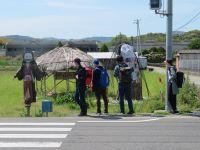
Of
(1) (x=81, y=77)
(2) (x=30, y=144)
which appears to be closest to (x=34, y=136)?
(2) (x=30, y=144)

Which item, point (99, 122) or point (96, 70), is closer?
point (99, 122)

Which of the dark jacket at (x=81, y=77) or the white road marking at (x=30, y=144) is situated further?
the dark jacket at (x=81, y=77)

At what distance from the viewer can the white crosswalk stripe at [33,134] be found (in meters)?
9.62

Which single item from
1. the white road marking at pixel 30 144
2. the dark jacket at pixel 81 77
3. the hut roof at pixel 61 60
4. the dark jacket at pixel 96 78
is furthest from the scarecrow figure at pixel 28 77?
the hut roof at pixel 61 60

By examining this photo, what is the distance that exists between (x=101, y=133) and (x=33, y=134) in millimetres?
1544

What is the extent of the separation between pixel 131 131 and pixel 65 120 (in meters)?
2.64

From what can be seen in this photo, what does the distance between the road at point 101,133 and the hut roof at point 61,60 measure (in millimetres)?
13241

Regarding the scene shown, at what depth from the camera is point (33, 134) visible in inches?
426

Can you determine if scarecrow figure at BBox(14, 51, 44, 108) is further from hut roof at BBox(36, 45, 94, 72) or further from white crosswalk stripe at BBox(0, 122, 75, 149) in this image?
hut roof at BBox(36, 45, 94, 72)

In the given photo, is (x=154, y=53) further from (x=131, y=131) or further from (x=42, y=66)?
(x=131, y=131)

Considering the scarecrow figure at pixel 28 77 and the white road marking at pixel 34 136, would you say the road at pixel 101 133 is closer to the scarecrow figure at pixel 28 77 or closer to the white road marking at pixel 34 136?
the white road marking at pixel 34 136

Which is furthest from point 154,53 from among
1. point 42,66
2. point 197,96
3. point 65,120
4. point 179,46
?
point 65,120

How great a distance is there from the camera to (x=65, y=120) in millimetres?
13289

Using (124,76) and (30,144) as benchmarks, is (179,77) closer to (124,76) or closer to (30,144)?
(124,76)
